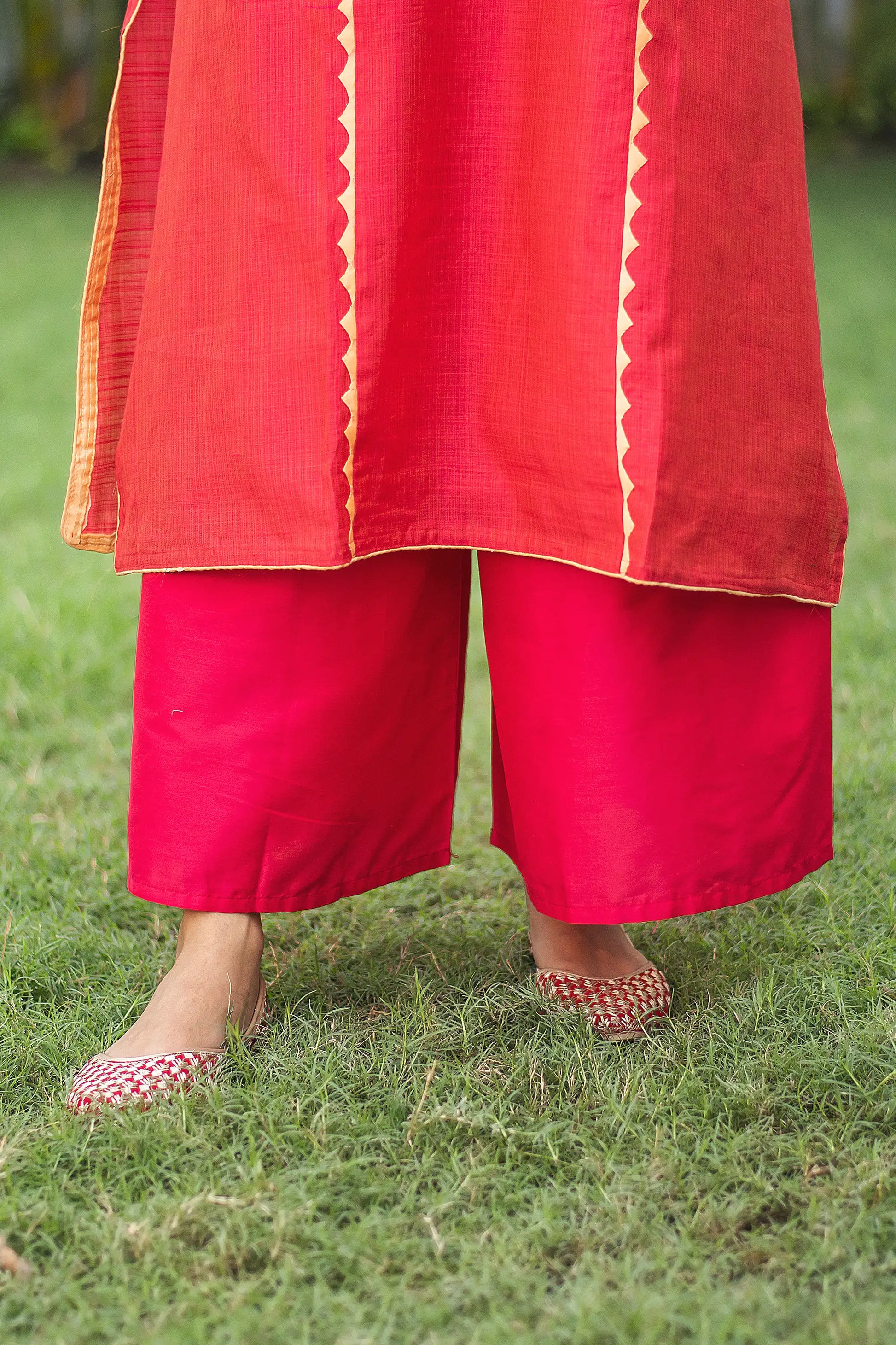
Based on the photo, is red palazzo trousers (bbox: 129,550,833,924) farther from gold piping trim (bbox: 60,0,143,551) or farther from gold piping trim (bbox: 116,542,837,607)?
gold piping trim (bbox: 60,0,143,551)

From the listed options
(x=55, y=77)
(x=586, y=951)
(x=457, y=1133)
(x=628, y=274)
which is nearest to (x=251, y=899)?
(x=457, y=1133)

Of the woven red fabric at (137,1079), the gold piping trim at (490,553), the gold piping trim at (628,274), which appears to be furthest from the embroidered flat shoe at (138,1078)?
the gold piping trim at (628,274)

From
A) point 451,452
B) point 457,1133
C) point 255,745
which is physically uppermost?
point 451,452

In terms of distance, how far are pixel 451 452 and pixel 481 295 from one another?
0.15m

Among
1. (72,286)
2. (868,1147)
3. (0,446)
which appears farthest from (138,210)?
(72,286)

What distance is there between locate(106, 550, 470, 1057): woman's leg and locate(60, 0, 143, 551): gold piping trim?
0.48ft

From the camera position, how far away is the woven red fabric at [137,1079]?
132cm

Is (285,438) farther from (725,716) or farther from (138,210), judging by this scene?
(725,716)

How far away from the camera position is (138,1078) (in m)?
1.34

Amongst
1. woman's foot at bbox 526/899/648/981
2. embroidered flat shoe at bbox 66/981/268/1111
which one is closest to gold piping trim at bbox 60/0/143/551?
embroidered flat shoe at bbox 66/981/268/1111

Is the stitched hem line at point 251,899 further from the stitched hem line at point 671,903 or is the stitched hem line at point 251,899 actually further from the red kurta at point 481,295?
the red kurta at point 481,295

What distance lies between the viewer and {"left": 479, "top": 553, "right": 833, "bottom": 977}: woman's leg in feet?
4.41

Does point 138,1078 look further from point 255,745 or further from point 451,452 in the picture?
point 451,452

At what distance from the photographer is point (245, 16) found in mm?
1229
